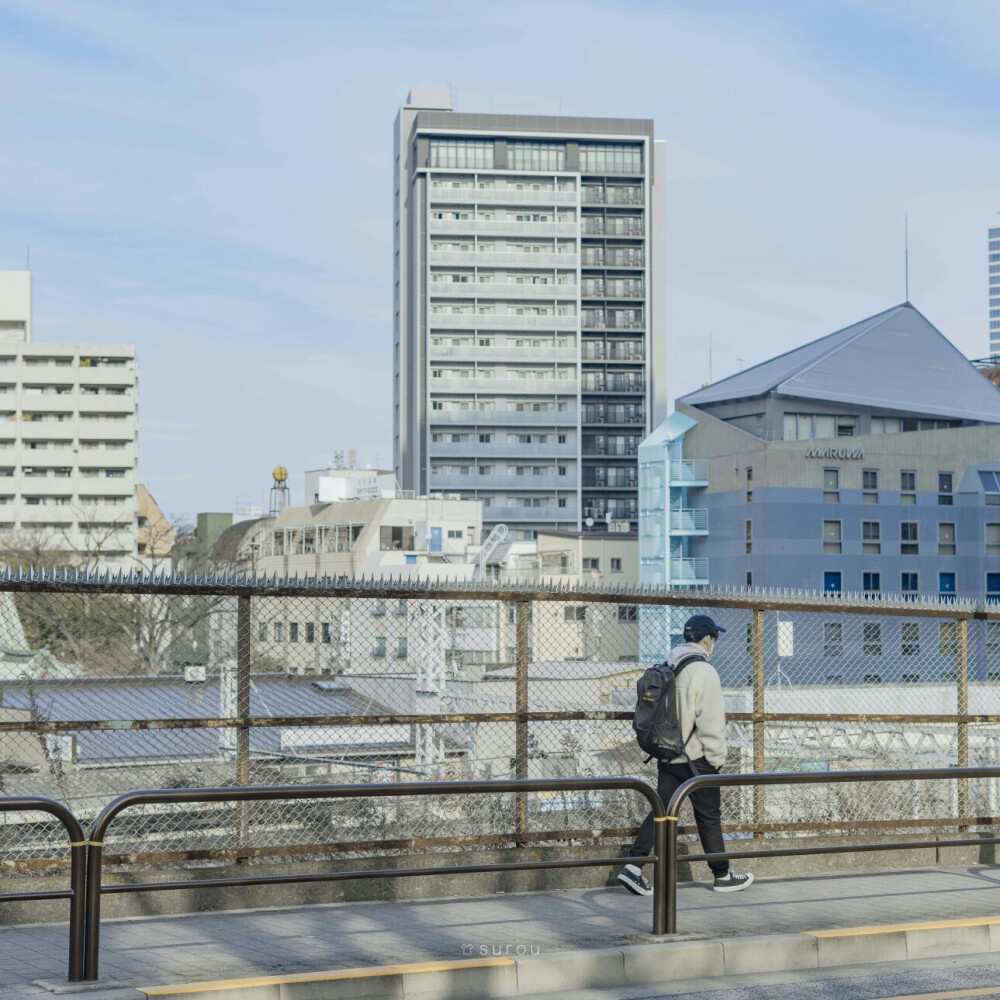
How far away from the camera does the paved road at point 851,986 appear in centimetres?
788

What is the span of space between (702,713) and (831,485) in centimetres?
8236

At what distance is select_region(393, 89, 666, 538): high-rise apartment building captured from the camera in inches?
5300

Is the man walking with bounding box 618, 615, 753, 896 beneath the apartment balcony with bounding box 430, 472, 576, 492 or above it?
beneath

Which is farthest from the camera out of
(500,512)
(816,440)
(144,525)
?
(144,525)

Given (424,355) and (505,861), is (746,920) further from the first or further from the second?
(424,355)

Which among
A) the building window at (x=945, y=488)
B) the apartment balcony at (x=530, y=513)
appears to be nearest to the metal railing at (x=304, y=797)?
the building window at (x=945, y=488)

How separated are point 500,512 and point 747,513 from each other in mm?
43957

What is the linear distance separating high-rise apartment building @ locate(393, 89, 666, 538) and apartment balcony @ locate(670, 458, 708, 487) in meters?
38.5

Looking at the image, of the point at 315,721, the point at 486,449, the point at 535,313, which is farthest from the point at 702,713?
the point at 535,313

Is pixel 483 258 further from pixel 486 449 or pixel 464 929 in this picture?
pixel 464 929

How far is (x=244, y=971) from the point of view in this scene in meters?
7.66

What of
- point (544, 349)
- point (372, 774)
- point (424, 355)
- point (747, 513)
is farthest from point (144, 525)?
point (372, 774)

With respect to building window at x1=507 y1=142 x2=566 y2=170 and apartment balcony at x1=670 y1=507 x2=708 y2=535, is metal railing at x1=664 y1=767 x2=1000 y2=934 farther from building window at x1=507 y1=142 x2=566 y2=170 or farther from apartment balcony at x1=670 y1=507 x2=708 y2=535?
building window at x1=507 y1=142 x2=566 y2=170

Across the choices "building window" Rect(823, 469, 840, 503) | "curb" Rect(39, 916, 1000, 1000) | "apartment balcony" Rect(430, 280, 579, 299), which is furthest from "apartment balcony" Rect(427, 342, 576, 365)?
"curb" Rect(39, 916, 1000, 1000)
